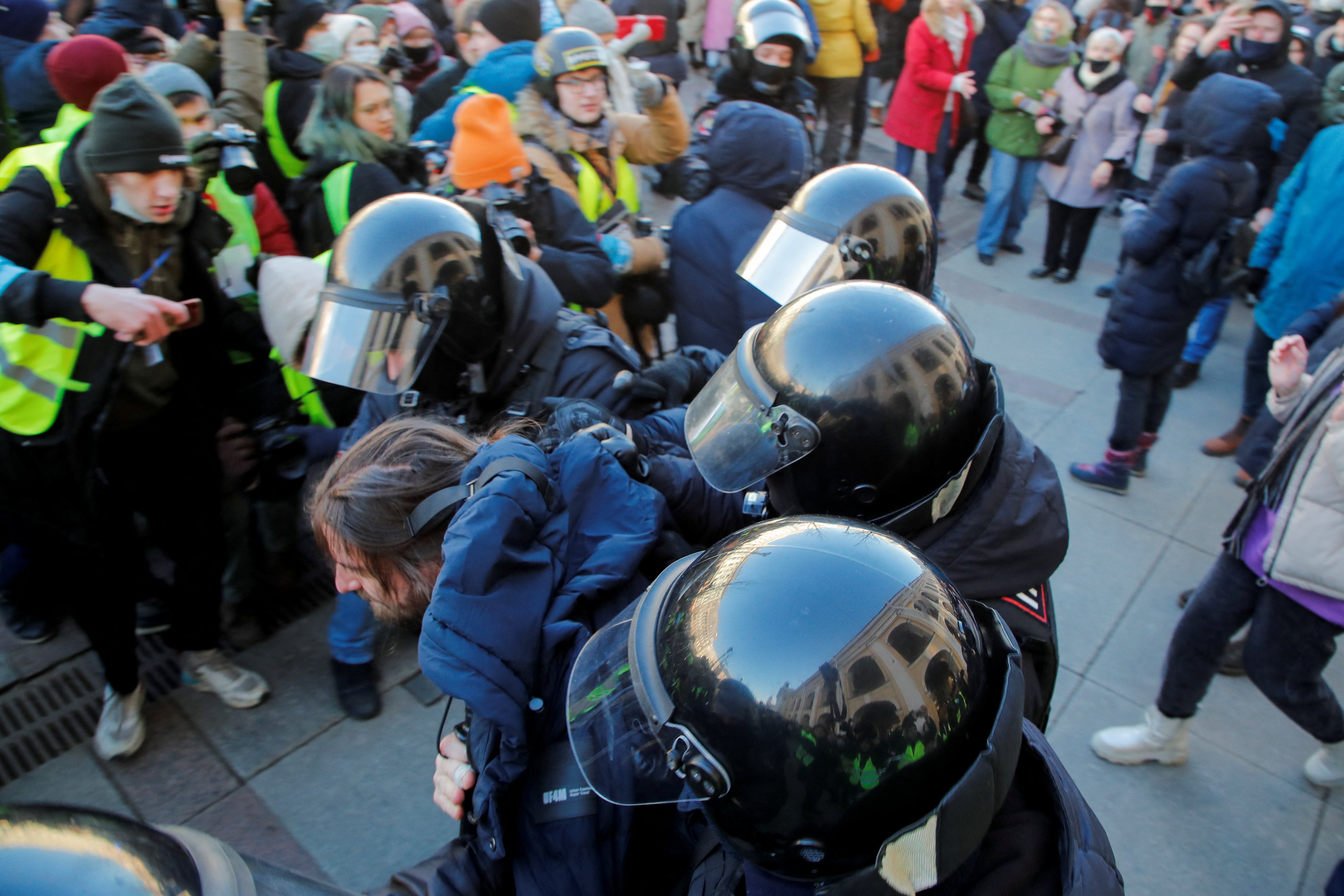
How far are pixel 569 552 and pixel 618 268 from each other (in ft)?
7.04

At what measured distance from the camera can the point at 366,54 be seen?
173 inches

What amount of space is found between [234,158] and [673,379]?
2.09 m

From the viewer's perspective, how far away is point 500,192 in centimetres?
310

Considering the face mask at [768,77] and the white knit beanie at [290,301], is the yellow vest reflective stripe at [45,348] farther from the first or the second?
the face mask at [768,77]

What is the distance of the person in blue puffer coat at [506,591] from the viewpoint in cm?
131

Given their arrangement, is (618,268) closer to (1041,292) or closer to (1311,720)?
(1311,720)

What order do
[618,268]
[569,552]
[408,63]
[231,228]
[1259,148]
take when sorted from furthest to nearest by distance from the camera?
[408,63], [1259,148], [618,268], [231,228], [569,552]

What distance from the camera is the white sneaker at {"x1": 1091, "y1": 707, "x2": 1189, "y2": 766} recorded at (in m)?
2.99

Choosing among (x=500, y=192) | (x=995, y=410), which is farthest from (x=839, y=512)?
(x=500, y=192)

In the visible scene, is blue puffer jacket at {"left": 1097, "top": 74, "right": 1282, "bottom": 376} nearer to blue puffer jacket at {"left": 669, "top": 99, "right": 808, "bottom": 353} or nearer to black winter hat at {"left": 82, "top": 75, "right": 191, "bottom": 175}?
blue puffer jacket at {"left": 669, "top": 99, "right": 808, "bottom": 353}

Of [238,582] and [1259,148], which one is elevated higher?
[1259,148]

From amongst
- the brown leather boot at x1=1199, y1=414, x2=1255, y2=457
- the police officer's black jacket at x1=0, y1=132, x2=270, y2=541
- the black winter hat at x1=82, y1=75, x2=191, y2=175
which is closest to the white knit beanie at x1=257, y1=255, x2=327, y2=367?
the police officer's black jacket at x1=0, y1=132, x2=270, y2=541

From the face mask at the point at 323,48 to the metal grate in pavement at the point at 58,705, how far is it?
2941mm

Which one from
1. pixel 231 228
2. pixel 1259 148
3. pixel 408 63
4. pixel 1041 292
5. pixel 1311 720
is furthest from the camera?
pixel 1041 292
